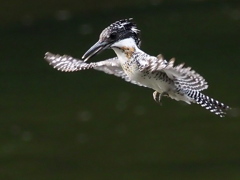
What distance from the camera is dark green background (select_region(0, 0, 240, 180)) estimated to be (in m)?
12.0

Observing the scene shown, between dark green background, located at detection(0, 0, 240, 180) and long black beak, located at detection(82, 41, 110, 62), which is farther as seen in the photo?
dark green background, located at detection(0, 0, 240, 180)

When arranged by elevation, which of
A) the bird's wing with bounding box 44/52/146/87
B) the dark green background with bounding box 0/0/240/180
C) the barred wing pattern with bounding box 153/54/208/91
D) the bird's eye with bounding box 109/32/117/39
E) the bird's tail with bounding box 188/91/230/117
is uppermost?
A: the dark green background with bounding box 0/0/240/180

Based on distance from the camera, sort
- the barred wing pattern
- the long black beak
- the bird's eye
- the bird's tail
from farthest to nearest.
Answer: the bird's tail < the bird's eye < the long black beak < the barred wing pattern

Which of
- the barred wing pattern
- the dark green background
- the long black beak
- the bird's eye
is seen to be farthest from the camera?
the dark green background

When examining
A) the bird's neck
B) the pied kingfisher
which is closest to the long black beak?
the pied kingfisher

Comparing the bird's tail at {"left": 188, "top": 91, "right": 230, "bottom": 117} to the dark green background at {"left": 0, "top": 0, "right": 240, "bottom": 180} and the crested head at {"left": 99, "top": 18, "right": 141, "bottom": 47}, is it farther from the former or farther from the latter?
the dark green background at {"left": 0, "top": 0, "right": 240, "bottom": 180}

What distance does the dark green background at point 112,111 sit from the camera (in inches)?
473

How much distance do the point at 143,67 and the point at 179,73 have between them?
202 mm

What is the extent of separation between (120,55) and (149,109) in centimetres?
780

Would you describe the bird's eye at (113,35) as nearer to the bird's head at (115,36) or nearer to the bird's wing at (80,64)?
the bird's head at (115,36)

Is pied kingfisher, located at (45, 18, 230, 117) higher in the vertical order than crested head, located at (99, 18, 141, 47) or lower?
lower

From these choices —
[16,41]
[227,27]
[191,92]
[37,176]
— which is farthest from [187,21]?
[191,92]

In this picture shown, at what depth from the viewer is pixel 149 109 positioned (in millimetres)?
13195

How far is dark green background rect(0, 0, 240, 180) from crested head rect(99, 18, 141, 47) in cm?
623
